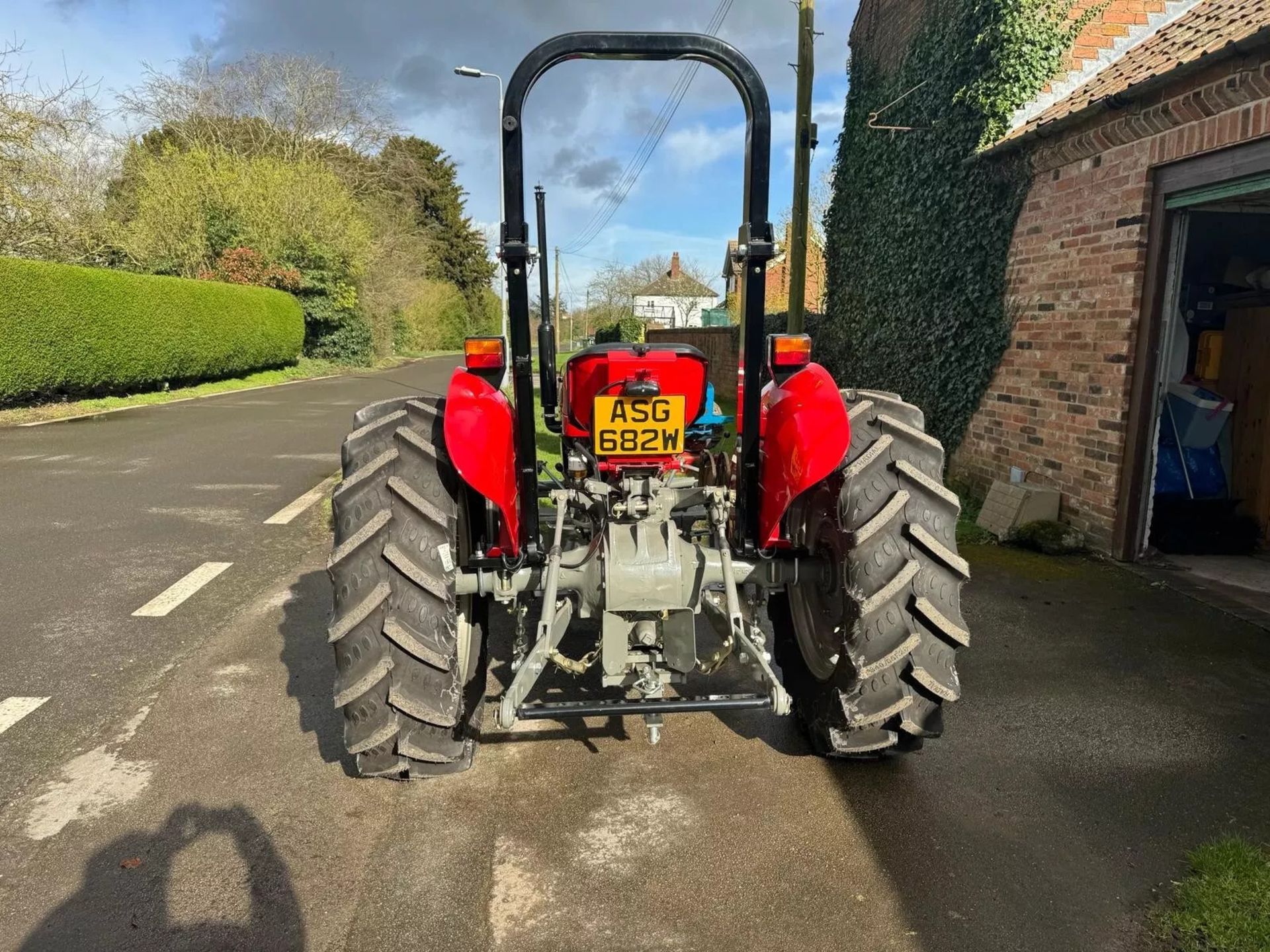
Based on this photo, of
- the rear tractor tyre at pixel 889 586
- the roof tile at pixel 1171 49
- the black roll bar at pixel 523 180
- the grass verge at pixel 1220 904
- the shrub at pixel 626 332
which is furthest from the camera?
the shrub at pixel 626 332

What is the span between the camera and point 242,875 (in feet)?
8.14

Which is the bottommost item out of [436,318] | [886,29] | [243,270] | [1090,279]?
[436,318]

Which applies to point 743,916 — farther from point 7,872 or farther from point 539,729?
point 7,872

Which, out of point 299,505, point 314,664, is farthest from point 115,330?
point 314,664

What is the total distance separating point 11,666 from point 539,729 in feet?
8.71

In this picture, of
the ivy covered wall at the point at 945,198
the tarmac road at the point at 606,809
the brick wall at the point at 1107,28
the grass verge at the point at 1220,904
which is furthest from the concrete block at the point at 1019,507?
the grass verge at the point at 1220,904

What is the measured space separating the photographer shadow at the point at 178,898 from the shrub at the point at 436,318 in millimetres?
39551

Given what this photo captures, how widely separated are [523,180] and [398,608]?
53.0 inches

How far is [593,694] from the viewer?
3658mm

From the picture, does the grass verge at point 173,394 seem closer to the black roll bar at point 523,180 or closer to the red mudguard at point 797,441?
the black roll bar at point 523,180

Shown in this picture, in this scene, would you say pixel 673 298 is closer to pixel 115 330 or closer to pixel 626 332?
pixel 626 332

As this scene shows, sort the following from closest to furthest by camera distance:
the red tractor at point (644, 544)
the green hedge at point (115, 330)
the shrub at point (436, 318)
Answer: the red tractor at point (644, 544) → the green hedge at point (115, 330) → the shrub at point (436, 318)

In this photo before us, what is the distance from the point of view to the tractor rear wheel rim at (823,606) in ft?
9.39

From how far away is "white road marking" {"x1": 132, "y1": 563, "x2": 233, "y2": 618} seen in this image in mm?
4785
